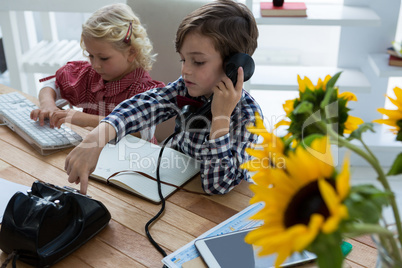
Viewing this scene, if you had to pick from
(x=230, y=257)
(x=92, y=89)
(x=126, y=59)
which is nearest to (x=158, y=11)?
(x=126, y=59)

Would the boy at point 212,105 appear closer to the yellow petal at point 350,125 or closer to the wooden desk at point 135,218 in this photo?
the wooden desk at point 135,218

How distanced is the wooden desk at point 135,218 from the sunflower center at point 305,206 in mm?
511

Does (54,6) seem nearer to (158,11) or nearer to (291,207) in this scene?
(158,11)

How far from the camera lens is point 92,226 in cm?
90

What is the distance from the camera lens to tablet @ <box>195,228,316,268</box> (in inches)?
31.6

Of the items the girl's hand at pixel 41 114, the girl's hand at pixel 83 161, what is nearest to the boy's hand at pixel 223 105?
the girl's hand at pixel 83 161

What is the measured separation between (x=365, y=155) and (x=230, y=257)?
1.56 feet

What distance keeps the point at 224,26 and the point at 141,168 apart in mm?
456

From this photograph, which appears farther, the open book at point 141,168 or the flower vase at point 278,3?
the flower vase at point 278,3

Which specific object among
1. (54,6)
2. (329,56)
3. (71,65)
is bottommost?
(329,56)

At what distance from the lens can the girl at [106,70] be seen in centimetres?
155

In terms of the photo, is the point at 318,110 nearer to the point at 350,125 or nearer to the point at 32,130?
the point at 350,125

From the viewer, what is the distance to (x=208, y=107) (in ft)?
3.97

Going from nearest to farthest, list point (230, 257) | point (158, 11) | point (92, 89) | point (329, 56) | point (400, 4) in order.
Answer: point (230, 257)
point (158, 11)
point (92, 89)
point (400, 4)
point (329, 56)
